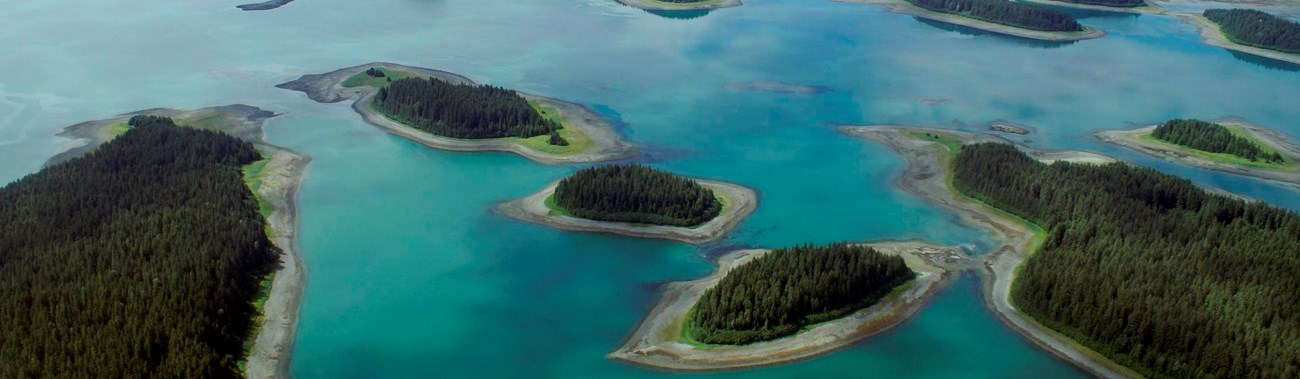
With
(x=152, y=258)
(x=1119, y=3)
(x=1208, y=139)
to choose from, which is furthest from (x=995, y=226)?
(x=1119, y=3)

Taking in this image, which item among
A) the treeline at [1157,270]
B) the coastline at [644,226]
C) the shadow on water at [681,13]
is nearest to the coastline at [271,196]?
the coastline at [644,226]

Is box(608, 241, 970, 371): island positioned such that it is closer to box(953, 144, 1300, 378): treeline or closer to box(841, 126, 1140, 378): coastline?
box(841, 126, 1140, 378): coastline

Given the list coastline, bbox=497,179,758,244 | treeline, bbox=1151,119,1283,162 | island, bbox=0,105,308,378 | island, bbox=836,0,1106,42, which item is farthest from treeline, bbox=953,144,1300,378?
island, bbox=836,0,1106,42

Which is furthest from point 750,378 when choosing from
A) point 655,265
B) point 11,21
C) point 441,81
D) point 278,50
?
point 11,21

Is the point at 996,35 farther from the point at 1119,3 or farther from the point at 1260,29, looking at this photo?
the point at 1119,3

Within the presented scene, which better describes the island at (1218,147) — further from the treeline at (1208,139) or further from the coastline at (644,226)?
the coastline at (644,226)

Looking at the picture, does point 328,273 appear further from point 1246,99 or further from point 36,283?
point 1246,99
